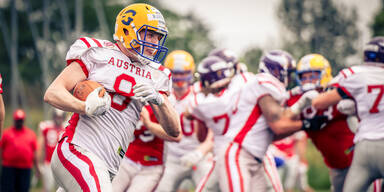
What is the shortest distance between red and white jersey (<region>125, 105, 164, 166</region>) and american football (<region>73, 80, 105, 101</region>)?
5.88 ft

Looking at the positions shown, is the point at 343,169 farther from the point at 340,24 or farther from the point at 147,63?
the point at 340,24

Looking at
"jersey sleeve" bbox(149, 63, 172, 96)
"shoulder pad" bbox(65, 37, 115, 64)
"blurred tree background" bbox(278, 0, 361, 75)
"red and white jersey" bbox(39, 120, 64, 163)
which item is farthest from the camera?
"blurred tree background" bbox(278, 0, 361, 75)

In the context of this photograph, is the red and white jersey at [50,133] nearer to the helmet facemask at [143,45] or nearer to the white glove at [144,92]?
the helmet facemask at [143,45]

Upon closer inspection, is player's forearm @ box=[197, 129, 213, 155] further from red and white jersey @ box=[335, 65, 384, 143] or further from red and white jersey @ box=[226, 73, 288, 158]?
red and white jersey @ box=[335, 65, 384, 143]

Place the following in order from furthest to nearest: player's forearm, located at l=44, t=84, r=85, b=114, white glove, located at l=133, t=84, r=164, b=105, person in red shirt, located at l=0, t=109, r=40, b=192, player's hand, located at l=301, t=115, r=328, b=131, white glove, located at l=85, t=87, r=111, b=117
A: 1. person in red shirt, located at l=0, t=109, r=40, b=192
2. player's hand, located at l=301, t=115, r=328, b=131
3. white glove, located at l=133, t=84, r=164, b=105
4. player's forearm, located at l=44, t=84, r=85, b=114
5. white glove, located at l=85, t=87, r=111, b=117

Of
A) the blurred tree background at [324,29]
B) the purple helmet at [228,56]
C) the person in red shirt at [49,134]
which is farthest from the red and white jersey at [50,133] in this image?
the blurred tree background at [324,29]

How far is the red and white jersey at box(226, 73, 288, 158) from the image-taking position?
203 inches

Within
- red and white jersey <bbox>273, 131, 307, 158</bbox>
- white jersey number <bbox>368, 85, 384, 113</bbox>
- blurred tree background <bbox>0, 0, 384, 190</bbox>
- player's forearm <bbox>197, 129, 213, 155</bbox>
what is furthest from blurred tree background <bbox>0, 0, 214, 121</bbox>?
white jersey number <bbox>368, 85, 384, 113</bbox>

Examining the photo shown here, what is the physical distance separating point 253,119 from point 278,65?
2.49 ft

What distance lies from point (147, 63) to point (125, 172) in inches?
68.4

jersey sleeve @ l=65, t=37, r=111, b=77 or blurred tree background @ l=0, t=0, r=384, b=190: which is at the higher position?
jersey sleeve @ l=65, t=37, r=111, b=77

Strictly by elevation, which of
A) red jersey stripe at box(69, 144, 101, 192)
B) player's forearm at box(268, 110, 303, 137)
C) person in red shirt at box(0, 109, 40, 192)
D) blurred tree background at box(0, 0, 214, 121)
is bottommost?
blurred tree background at box(0, 0, 214, 121)

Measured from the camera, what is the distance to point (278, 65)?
Answer: 560 cm

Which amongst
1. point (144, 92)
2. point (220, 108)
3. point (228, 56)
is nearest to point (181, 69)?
point (228, 56)
